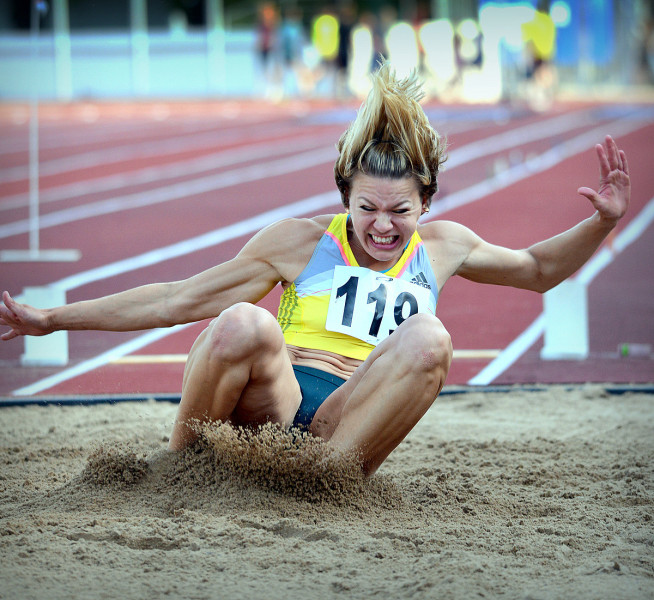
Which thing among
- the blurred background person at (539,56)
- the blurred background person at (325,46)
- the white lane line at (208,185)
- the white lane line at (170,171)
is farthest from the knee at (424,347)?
the blurred background person at (325,46)

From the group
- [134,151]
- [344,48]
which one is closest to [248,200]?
[134,151]

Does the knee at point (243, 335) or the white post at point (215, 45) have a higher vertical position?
the white post at point (215, 45)

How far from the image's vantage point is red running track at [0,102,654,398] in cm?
510

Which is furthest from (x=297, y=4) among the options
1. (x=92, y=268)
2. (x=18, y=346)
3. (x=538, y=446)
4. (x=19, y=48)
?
(x=538, y=446)

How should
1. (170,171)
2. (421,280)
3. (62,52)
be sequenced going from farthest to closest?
(62,52) → (170,171) → (421,280)

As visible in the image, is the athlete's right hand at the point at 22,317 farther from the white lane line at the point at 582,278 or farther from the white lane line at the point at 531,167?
the white lane line at the point at 531,167

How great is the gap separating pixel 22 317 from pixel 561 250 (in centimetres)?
181

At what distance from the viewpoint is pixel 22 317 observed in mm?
2957

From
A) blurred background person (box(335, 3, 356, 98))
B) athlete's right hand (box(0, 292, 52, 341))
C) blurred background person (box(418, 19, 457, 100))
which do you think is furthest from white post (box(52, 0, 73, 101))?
athlete's right hand (box(0, 292, 52, 341))

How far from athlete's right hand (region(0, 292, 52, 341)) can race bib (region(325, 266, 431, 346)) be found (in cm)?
91

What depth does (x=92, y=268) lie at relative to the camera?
23.4ft

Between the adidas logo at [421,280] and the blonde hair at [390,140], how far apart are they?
0.84 ft

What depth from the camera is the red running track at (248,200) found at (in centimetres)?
510

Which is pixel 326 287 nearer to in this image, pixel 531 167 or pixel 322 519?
pixel 322 519
